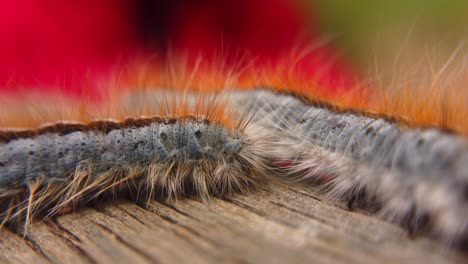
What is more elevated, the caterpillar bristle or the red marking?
the red marking

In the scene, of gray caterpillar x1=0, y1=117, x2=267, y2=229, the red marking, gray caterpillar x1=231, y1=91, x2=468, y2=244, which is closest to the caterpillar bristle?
gray caterpillar x1=0, y1=117, x2=267, y2=229

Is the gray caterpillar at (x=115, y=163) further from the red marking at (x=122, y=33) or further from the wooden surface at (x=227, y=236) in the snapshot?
the red marking at (x=122, y=33)

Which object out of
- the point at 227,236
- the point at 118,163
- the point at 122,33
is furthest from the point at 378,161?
the point at 122,33

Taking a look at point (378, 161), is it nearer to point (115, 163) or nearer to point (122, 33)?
point (115, 163)

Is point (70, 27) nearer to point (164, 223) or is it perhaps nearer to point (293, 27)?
point (293, 27)

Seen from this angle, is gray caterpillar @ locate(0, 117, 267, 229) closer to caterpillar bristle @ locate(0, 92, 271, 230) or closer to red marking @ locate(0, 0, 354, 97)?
caterpillar bristle @ locate(0, 92, 271, 230)
